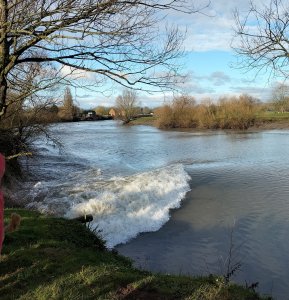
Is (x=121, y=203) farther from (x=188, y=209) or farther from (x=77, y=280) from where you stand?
(x=77, y=280)

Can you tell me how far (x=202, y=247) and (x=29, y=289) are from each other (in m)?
6.23

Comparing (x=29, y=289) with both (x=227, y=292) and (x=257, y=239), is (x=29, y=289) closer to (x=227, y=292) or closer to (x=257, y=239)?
(x=227, y=292)

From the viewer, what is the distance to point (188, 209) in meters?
14.6

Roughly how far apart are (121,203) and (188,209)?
7.64 ft

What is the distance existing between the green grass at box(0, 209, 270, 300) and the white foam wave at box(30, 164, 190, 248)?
3.75 m

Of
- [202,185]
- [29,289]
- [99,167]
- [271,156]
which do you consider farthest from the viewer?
[271,156]

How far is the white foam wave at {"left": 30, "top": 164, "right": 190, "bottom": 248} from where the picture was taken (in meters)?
12.3

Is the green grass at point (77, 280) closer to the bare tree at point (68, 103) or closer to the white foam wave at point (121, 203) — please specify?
the white foam wave at point (121, 203)

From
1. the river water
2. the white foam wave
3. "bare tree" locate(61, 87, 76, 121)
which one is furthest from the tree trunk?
the white foam wave

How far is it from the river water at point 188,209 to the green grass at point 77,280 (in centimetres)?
229

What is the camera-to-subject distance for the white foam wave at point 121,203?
12.3 m

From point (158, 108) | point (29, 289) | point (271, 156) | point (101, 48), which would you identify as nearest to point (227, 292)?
point (29, 289)

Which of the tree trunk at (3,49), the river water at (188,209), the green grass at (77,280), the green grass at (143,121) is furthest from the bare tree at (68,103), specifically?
the green grass at (143,121)

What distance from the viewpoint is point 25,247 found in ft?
22.2
